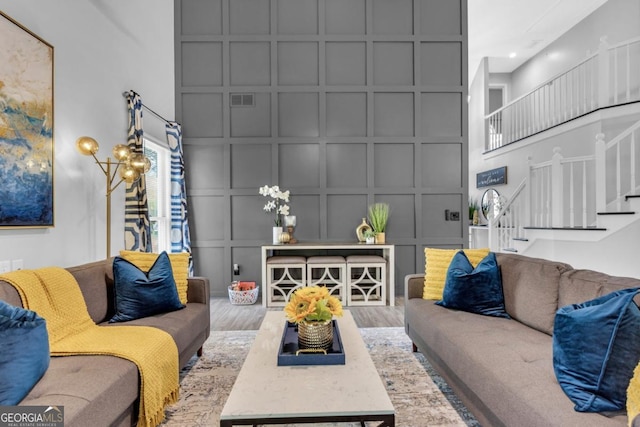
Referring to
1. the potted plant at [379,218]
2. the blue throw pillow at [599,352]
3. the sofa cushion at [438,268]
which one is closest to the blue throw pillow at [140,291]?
the sofa cushion at [438,268]

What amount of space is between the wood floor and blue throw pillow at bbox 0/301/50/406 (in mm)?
2146

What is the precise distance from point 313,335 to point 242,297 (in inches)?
109

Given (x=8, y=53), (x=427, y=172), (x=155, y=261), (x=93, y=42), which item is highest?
(x=93, y=42)

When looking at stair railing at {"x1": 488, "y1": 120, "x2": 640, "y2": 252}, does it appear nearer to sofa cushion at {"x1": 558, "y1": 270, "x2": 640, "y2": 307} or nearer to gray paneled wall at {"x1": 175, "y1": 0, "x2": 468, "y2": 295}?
gray paneled wall at {"x1": 175, "y1": 0, "x2": 468, "y2": 295}

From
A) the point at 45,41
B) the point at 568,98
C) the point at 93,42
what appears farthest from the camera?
the point at 568,98

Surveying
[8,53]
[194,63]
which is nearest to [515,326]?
[8,53]

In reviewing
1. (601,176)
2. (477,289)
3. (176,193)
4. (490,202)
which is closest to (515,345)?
(477,289)

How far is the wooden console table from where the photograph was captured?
4.15 meters

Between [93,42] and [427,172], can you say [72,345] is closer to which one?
[93,42]

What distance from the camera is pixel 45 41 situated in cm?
244

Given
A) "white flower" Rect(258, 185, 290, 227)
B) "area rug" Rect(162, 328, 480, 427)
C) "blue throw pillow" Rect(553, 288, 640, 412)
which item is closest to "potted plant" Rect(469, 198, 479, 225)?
"white flower" Rect(258, 185, 290, 227)

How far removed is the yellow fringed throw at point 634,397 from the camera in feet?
3.54

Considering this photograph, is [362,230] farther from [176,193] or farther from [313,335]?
[313,335]

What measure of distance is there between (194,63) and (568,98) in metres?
6.43
